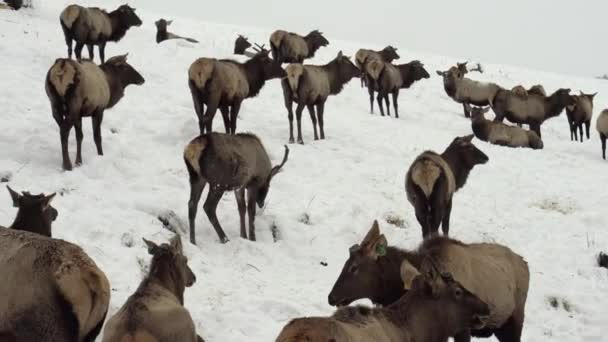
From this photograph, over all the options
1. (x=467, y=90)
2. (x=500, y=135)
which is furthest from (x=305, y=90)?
(x=467, y=90)

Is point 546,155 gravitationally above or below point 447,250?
below

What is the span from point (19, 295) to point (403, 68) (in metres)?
20.6

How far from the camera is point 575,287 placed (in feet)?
30.1

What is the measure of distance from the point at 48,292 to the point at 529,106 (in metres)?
20.4

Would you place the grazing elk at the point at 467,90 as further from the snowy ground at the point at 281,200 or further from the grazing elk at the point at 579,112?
the snowy ground at the point at 281,200

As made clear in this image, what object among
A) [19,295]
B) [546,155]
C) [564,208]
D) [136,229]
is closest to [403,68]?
[546,155]

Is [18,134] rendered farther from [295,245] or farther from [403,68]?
[403,68]

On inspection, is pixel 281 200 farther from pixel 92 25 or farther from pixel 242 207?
pixel 92 25

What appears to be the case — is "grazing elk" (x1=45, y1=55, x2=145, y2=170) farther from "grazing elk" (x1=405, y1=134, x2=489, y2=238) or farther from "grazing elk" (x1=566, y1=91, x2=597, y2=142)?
"grazing elk" (x1=566, y1=91, x2=597, y2=142)

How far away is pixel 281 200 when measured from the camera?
10.9 meters

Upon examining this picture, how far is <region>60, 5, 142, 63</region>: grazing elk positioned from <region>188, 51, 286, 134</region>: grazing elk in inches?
186

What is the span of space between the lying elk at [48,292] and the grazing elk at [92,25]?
39.4ft

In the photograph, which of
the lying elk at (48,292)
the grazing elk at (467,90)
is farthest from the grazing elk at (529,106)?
the lying elk at (48,292)

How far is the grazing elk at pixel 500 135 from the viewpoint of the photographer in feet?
65.1
